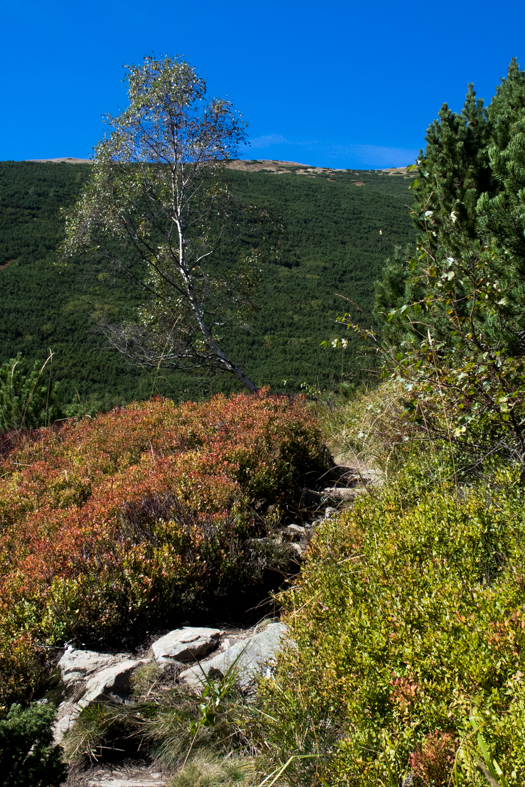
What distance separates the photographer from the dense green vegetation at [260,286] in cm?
3175

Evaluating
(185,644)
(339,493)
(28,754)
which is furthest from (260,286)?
(28,754)

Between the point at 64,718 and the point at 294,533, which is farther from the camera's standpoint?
the point at 294,533

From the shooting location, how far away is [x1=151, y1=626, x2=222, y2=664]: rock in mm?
2891

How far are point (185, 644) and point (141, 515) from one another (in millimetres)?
1211

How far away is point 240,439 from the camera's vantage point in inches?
203

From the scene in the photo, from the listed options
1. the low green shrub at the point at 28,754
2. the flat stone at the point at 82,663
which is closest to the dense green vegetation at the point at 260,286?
the flat stone at the point at 82,663

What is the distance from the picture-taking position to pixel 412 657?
1.80m

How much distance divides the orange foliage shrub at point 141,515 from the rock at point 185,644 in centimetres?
25

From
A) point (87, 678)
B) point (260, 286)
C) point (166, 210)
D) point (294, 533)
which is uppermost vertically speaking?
point (260, 286)

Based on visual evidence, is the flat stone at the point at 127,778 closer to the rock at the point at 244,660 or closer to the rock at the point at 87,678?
the rock at the point at 87,678

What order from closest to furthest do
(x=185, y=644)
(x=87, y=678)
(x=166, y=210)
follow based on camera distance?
(x=87, y=678)
(x=185, y=644)
(x=166, y=210)

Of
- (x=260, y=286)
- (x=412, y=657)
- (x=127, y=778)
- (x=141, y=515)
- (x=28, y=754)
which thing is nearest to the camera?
(x=412, y=657)

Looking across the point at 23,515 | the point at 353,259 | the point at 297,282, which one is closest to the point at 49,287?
the point at 297,282

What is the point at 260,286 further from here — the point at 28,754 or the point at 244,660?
the point at 28,754
